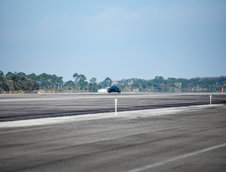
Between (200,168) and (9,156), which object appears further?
(9,156)

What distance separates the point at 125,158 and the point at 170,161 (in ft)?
3.51

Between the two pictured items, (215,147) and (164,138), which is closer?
(215,147)

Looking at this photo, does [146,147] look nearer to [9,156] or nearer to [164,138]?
[164,138]

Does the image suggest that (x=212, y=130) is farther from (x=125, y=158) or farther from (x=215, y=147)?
(x=125, y=158)

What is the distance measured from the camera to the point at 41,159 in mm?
8773

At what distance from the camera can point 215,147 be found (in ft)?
33.9

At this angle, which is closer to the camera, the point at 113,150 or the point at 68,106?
the point at 113,150

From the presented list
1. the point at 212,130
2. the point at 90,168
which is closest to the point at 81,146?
the point at 90,168

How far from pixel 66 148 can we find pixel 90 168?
106 inches

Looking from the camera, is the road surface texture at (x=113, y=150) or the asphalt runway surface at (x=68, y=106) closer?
the road surface texture at (x=113, y=150)

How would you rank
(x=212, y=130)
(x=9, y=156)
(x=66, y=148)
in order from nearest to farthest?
(x=9, y=156) → (x=66, y=148) → (x=212, y=130)

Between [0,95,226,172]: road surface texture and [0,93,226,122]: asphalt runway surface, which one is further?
[0,93,226,122]: asphalt runway surface

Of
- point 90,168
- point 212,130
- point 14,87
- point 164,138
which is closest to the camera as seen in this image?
point 90,168

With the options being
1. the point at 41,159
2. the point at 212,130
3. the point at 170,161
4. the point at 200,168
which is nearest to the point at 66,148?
the point at 41,159
